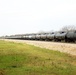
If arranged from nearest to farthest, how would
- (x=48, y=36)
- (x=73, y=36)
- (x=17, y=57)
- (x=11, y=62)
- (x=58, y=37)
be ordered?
(x=11, y=62)
(x=17, y=57)
(x=73, y=36)
(x=58, y=37)
(x=48, y=36)

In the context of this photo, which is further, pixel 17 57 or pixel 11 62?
pixel 17 57

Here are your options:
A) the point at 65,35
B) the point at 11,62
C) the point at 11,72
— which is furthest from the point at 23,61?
the point at 65,35

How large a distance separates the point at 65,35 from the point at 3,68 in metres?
37.2

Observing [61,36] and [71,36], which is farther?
[61,36]

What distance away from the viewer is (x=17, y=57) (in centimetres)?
2219

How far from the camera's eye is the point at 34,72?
1567 centimetres

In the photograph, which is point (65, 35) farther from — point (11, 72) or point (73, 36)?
point (11, 72)

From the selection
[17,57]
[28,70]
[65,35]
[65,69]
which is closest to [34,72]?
[28,70]

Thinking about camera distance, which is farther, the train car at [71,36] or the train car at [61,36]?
the train car at [61,36]

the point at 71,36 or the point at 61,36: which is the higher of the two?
the point at 71,36

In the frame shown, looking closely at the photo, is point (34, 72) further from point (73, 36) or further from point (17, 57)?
point (73, 36)

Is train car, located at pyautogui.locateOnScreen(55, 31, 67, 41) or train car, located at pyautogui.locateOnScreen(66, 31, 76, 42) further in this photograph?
train car, located at pyautogui.locateOnScreen(55, 31, 67, 41)

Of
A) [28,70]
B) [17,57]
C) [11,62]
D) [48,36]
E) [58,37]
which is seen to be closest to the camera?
[28,70]

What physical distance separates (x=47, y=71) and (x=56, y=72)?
0.52 m
